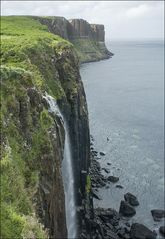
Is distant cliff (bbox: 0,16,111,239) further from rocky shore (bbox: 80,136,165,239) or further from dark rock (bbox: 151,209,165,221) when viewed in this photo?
dark rock (bbox: 151,209,165,221)

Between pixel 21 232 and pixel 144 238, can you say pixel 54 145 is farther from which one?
pixel 144 238

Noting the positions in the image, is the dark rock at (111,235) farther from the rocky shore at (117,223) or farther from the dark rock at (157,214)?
the dark rock at (157,214)

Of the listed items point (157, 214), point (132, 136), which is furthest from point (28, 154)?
point (132, 136)

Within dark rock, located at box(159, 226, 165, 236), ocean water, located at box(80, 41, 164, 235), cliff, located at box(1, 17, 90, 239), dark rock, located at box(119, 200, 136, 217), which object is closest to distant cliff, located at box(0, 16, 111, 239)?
cliff, located at box(1, 17, 90, 239)

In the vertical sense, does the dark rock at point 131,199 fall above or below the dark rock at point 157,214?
above

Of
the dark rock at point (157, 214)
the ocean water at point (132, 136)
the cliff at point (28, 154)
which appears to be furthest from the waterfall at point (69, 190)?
the dark rock at point (157, 214)

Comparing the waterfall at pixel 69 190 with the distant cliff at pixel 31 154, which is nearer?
the distant cliff at pixel 31 154

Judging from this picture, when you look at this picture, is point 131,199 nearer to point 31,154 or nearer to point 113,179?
point 113,179

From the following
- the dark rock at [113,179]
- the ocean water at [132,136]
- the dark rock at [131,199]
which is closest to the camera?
the dark rock at [131,199]
